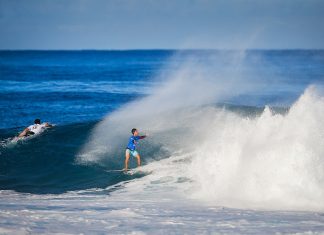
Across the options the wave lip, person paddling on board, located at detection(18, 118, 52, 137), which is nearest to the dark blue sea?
the wave lip

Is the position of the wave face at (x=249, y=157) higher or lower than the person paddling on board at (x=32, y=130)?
lower

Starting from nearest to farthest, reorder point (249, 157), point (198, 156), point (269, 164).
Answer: point (269, 164)
point (249, 157)
point (198, 156)

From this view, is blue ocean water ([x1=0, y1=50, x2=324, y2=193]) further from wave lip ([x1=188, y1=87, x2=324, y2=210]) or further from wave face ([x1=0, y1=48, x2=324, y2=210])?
wave lip ([x1=188, y1=87, x2=324, y2=210])

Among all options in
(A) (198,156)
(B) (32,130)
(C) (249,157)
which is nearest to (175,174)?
(A) (198,156)

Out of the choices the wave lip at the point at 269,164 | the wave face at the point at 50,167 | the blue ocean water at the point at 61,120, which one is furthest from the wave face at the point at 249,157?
the blue ocean water at the point at 61,120

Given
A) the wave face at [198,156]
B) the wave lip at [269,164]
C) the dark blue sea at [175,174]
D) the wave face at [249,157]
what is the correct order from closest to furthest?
the dark blue sea at [175,174]
the wave lip at [269,164]
the wave face at [249,157]
the wave face at [198,156]

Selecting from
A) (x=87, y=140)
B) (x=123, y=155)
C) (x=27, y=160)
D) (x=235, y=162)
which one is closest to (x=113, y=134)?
(x=87, y=140)

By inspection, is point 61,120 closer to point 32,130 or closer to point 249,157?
point 32,130

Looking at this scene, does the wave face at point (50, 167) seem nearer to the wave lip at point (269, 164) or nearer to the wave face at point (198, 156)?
the wave face at point (198, 156)

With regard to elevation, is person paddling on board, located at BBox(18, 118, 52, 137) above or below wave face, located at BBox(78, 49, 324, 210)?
above

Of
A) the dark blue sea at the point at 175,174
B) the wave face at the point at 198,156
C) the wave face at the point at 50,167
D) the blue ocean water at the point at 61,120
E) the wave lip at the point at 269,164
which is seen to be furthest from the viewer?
the blue ocean water at the point at 61,120

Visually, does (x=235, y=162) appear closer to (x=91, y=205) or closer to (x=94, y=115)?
(x=91, y=205)

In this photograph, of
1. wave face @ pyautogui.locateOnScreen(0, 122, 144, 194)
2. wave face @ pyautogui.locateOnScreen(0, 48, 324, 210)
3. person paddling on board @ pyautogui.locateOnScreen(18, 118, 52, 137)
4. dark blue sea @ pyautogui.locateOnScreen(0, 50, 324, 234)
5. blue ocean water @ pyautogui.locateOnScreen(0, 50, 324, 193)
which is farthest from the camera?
person paddling on board @ pyautogui.locateOnScreen(18, 118, 52, 137)

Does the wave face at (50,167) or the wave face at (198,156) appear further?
the wave face at (50,167)
